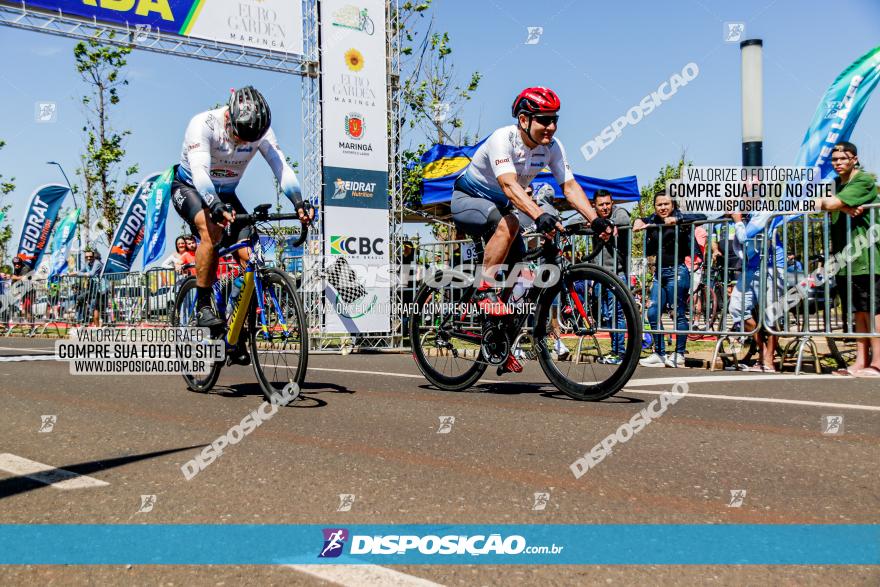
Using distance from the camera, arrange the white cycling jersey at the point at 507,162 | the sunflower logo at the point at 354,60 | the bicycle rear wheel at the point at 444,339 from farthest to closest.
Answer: the sunflower logo at the point at 354,60 → the bicycle rear wheel at the point at 444,339 → the white cycling jersey at the point at 507,162

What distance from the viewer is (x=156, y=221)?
703 inches

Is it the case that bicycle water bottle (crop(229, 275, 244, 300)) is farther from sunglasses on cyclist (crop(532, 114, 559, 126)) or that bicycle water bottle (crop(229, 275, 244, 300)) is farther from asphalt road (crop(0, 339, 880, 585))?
sunglasses on cyclist (crop(532, 114, 559, 126))

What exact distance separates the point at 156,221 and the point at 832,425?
16449mm

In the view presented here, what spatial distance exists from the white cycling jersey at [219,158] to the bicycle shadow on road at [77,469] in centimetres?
227

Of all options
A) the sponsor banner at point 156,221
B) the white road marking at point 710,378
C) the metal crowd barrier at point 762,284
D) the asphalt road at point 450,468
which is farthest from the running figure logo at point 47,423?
the sponsor banner at point 156,221

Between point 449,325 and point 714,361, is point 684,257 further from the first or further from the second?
point 449,325

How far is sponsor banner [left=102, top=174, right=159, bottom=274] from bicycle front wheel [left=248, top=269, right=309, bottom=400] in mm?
13811

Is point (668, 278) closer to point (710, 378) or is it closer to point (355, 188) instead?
point (710, 378)

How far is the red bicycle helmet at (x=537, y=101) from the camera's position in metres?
5.39

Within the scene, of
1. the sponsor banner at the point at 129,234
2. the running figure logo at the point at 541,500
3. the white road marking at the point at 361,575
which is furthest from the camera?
the sponsor banner at the point at 129,234

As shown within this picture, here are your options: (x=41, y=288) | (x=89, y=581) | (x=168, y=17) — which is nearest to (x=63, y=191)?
(x=41, y=288)

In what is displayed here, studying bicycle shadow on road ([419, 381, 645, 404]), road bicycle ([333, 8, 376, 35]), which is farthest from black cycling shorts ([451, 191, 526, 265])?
road bicycle ([333, 8, 376, 35])

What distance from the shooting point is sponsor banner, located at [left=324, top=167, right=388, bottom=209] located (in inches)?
505

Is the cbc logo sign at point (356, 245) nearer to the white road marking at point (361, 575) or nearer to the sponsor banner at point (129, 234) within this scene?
the sponsor banner at point (129, 234)
